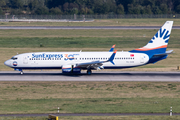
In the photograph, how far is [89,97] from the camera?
36812 mm

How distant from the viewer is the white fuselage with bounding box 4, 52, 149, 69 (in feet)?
170

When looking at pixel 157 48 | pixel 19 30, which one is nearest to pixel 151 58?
pixel 157 48

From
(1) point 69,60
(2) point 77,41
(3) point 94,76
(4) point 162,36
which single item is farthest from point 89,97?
(2) point 77,41

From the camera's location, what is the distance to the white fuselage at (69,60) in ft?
170

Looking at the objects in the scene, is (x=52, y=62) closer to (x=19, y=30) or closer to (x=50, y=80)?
(x=50, y=80)

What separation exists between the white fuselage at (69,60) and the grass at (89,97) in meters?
7.42

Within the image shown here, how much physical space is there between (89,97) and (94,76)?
1399 centimetres

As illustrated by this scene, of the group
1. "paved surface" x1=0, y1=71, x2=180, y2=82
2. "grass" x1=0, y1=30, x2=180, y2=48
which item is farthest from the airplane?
"grass" x1=0, y1=30, x2=180, y2=48

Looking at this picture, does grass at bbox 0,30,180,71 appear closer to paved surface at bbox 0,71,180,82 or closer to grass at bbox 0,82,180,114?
paved surface at bbox 0,71,180,82

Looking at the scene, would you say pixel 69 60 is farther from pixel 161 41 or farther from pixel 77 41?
pixel 77 41

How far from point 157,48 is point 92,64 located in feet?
40.1

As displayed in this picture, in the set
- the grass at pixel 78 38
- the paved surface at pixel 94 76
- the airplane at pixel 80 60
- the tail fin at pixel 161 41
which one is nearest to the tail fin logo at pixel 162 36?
the tail fin at pixel 161 41

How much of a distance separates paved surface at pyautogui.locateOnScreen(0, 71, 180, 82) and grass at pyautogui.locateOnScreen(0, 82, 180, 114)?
2.96 meters

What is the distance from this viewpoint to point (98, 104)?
3288 centimetres
